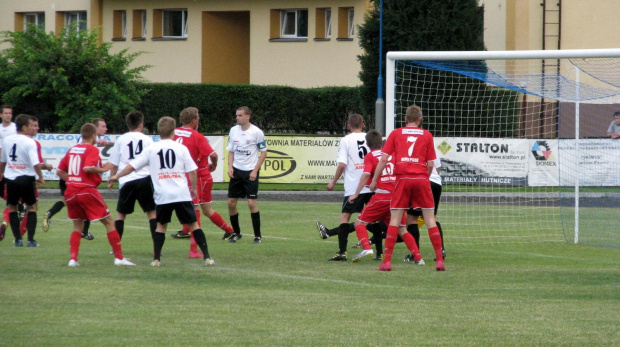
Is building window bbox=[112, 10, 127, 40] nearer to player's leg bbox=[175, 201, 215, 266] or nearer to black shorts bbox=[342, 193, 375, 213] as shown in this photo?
black shorts bbox=[342, 193, 375, 213]

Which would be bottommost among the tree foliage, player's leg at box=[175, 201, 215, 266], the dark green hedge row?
player's leg at box=[175, 201, 215, 266]

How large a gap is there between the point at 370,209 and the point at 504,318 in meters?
3.83

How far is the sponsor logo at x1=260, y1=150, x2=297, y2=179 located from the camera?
85.8ft

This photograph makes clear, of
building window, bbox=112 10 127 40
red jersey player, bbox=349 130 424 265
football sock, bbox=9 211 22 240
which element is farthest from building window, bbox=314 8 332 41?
red jersey player, bbox=349 130 424 265

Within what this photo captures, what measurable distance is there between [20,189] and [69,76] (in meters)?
20.9

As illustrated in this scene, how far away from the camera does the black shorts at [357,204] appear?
1191 centimetres

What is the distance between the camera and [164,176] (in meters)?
10.7

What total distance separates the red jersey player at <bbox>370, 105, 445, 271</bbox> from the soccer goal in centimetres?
215

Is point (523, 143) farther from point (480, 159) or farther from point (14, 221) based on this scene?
point (14, 221)

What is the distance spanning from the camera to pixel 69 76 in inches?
1296

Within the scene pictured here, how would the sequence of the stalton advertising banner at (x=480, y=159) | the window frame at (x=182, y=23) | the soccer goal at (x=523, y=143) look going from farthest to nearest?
1. the window frame at (x=182, y=23)
2. the stalton advertising banner at (x=480, y=159)
3. the soccer goal at (x=523, y=143)

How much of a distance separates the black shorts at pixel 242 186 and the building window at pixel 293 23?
25.8 m

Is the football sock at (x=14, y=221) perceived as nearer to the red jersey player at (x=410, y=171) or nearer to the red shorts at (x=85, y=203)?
the red shorts at (x=85, y=203)

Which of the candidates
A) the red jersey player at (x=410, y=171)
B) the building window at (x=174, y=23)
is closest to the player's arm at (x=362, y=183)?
the red jersey player at (x=410, y=171)
